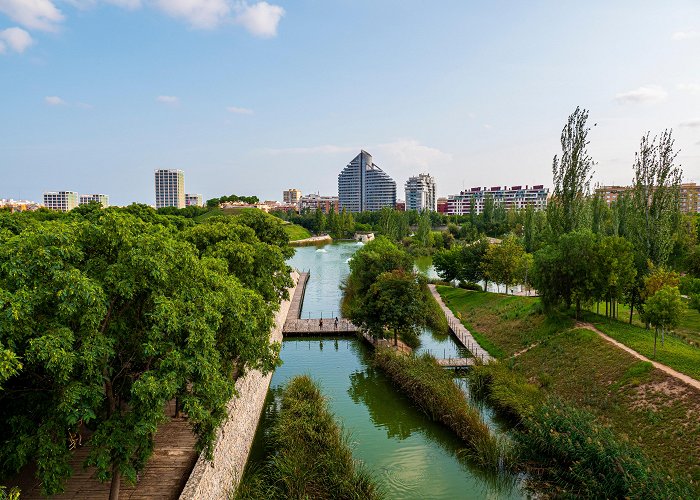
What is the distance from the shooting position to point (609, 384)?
19.6 m

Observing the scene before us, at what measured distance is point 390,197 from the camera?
200 meters

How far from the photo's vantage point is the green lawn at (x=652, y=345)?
19.0 meters

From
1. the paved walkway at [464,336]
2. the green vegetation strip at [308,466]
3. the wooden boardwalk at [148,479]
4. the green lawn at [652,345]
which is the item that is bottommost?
the paved walkway at [464,336]

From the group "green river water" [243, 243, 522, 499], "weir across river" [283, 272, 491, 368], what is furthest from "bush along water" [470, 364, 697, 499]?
"weir across river" [283, 272, 491, 368]

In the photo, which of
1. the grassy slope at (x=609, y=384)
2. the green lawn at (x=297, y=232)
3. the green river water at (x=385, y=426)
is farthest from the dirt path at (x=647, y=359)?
the green lawn at (x=297, y=232)

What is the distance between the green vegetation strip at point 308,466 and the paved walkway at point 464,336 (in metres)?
11.1

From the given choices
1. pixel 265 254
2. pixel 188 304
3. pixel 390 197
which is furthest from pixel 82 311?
pixel 390 197

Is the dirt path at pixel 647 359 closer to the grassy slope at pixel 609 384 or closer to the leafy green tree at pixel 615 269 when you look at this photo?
the grassy slope at pixel 609 384

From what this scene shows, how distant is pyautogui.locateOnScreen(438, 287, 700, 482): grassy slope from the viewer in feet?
49.9

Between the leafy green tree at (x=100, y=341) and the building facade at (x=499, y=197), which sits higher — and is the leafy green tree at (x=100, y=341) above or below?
below

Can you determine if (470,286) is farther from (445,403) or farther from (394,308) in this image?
(445,403)

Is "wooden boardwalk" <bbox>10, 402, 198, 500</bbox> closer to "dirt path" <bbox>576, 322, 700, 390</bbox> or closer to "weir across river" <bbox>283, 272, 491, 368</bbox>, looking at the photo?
"weir across river" <bbox>283, 272, 491, 368</bbox>

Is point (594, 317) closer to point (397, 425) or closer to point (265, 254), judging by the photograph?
point (397, 425)

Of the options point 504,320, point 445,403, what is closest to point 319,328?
point 504,320
